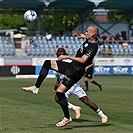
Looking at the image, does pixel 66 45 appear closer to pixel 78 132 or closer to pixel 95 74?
pixel 95 74

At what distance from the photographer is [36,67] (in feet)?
128

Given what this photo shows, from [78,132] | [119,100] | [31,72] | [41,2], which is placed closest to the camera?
[78,132]

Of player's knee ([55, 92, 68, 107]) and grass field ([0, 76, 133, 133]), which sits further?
player's knee ([55, 92, 68, 107])

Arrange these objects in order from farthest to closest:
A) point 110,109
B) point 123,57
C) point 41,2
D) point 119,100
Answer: point 41,2
point 123,57
point 119,100
point 110,109

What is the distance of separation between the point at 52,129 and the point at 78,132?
0.70 m

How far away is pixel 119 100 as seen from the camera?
19016 mm

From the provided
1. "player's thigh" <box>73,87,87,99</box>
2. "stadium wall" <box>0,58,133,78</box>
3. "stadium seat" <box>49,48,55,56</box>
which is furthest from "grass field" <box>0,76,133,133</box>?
"stadium seat" <box>49,48,55,56</box>

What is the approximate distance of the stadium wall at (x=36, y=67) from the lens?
3850cm

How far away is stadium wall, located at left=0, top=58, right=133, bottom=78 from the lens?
126ft

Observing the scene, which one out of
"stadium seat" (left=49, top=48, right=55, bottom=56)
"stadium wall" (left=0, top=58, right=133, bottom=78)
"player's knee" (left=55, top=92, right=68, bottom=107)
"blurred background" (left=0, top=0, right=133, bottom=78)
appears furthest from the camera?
"stadium seat" (left=49, top=48, right=55, bottom=56)

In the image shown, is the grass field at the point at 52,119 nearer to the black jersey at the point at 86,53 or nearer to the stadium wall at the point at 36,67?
the black jersey at the point at 86,53

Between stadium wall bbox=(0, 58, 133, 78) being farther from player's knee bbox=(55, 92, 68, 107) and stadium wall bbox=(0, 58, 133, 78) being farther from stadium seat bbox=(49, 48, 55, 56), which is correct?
player's knee bbox=(55, 92, 68, 107)

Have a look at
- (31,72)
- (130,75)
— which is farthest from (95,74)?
(31,72)

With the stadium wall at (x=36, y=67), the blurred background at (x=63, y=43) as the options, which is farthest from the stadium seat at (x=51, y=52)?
the stadium wall at (x=36, y=67)
